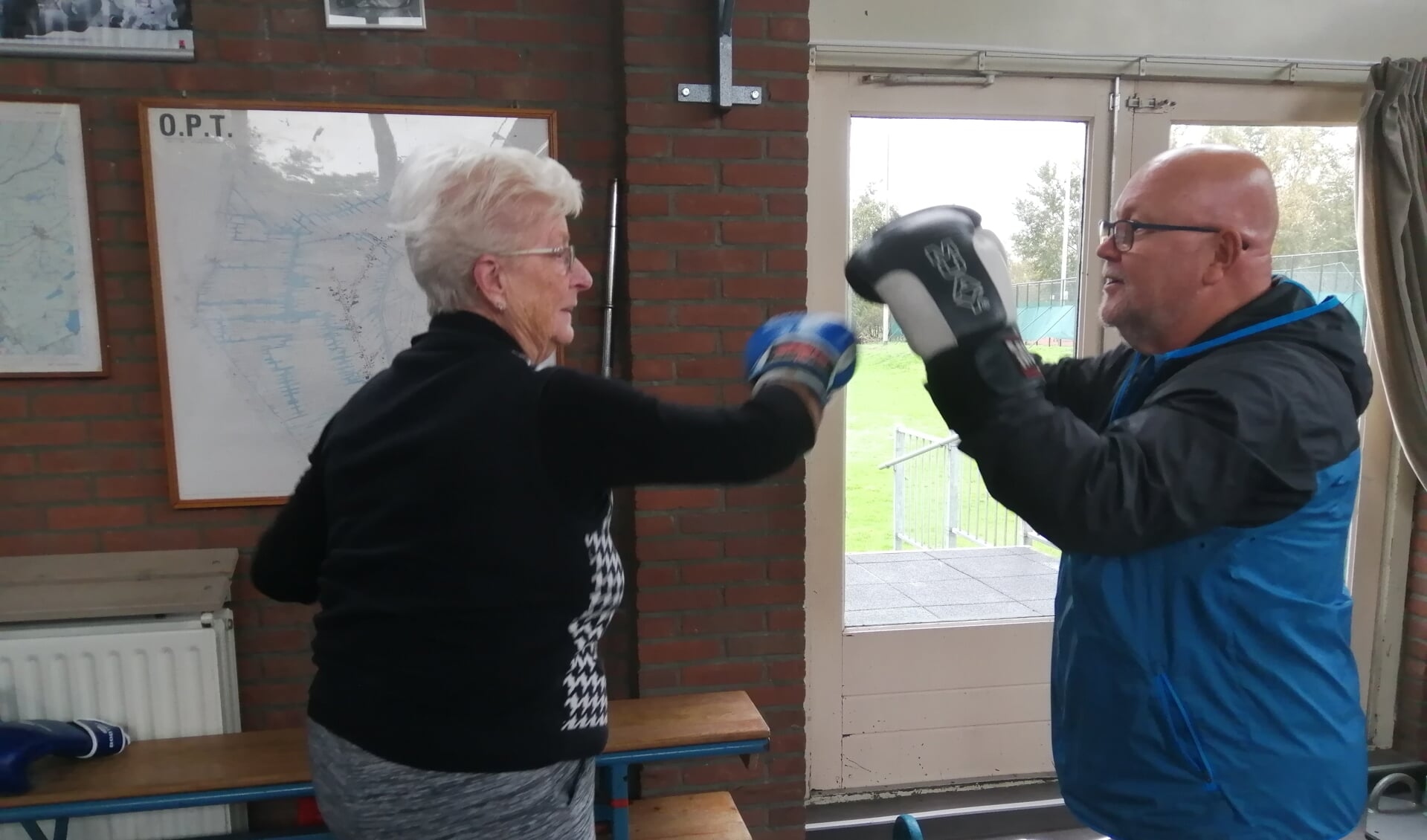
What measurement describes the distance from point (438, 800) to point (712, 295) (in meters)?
1.35

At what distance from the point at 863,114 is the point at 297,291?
1532mm

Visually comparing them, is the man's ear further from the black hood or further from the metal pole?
the metal pole

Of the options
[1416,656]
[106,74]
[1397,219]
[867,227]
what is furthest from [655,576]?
[1416,656]

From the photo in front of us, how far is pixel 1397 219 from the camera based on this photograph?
247cm

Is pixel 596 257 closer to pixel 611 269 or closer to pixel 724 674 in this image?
pixel 611 269

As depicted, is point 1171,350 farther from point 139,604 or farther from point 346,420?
point 139,604

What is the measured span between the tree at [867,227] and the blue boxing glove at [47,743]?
201 centimetres

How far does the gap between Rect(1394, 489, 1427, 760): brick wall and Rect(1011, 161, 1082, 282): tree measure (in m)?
1.42

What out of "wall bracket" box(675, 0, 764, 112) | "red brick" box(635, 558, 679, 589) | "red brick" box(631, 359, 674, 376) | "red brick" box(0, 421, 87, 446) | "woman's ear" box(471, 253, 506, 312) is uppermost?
"wall bracket" box(675, 0, 764, 112)

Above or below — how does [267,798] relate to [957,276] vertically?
below

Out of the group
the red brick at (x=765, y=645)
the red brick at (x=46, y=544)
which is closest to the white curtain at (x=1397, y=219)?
the red brick at (x=765, y=645)

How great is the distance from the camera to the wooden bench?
1.77 metres

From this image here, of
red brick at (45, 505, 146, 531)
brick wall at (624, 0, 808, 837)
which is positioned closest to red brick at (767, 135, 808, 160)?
brick wall at (624, 0, 808, 837)

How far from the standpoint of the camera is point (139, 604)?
192cm
